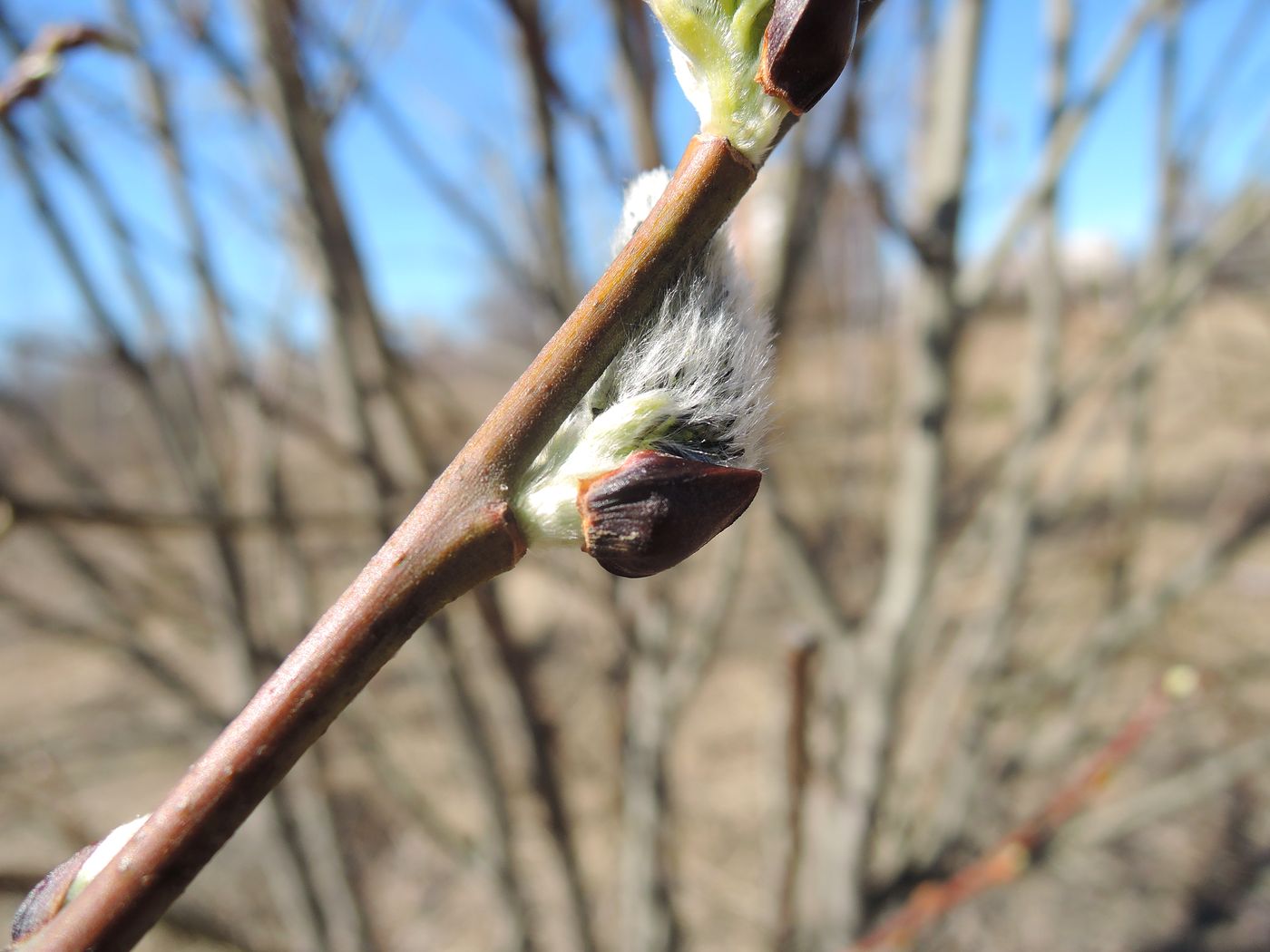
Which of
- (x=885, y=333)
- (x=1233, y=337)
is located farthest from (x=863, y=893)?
(x=1233, y=337)

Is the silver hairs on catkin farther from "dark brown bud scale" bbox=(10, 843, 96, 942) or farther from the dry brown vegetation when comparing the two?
"dark brown bud scale" bbox=(10, 843, 96, 942)

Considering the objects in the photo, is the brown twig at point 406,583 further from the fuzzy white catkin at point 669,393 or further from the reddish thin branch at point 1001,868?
the reddish thin branch at point 1001,868

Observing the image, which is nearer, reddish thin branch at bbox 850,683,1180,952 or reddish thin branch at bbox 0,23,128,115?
reddish thin branch at bbox 0,23,128,115

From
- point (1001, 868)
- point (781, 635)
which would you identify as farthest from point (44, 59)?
point (781, 635)

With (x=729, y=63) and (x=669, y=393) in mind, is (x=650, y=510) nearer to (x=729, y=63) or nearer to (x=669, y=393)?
(x=669, y=393)

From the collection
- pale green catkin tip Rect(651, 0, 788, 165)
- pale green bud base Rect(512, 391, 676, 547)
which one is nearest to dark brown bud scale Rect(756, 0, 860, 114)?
pale green catkin tip Rect(651, 0, 788, 165)

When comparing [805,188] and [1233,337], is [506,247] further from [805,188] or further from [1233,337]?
[1233,337]

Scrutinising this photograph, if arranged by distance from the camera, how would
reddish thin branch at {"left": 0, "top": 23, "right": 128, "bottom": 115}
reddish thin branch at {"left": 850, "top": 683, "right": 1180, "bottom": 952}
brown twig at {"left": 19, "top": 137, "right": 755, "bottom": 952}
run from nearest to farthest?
1. brown twig at {"left": 19, "top": 137, "right": 755, "bottom": 952}
2. reddish thin branch at {"left": 0, "top": 23, "right": 128, "bottom": 115}
3. reddish thin branch at {"left": 850, "top": 683, "right": 1180, "bottom": 952}

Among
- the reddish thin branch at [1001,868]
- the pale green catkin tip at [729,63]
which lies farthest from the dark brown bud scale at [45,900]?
the reddish thin branch at [1001,868]
